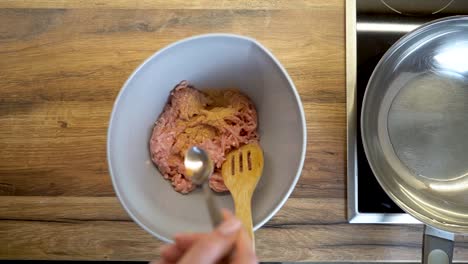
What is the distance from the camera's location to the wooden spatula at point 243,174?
55 cm

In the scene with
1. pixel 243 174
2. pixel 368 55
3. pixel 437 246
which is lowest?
pixel 437 246

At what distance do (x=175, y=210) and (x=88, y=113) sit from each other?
0.75 feet

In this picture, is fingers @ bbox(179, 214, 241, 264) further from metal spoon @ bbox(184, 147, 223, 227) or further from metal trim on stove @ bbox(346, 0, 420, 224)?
metal trim on stove @ bbox(346, 0, 420, 224)

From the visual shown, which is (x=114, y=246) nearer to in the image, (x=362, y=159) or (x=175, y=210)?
(x=175, y=210)

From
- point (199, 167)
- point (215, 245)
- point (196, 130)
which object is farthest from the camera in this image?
point (196, 130)

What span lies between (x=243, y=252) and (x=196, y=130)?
0.26 meters

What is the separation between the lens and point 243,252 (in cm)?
41

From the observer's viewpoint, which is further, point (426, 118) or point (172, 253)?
point (426, 118)

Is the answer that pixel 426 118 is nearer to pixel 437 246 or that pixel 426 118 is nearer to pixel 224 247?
pixel 437 246

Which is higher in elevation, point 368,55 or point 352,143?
point 368,55

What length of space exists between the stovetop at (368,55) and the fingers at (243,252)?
0.92 ft

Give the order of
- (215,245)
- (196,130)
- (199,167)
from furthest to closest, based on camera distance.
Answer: (196,130), (199,167), (215,245)

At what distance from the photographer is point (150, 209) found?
558 millimetres

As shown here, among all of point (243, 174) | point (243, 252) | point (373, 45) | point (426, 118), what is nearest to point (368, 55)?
point (373, 45)
